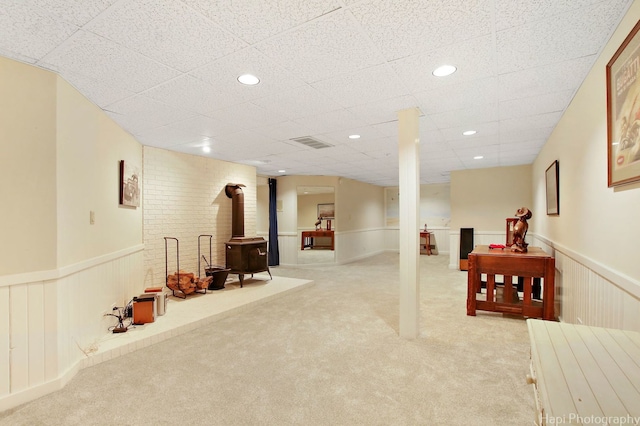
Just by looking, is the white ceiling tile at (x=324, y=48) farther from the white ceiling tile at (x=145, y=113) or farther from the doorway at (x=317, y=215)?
the doorway at (x=317, y=215)

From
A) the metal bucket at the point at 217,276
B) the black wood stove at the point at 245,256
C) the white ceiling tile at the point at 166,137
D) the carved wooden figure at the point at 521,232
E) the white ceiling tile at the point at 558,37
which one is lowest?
the metal bucket at the point at 217,276

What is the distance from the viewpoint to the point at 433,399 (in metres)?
2.09

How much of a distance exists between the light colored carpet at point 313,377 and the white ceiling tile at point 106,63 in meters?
2.29

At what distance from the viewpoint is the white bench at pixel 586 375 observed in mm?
763

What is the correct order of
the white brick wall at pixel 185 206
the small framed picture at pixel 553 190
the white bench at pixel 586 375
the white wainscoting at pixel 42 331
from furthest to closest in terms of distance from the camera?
the white brick wall at pixel 185 206
the small framed picture at pixel 553 190
the white wainscoting at pixel 42 331
the white bench at pixel 586 375

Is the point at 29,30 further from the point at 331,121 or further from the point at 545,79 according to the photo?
the point at 545,79

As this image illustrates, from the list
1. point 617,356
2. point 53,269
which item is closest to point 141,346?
point 53,269

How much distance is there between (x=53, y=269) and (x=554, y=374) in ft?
9.58

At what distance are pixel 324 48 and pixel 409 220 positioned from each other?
179 cm

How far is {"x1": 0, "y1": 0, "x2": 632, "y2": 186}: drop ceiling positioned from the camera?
64.6 inches

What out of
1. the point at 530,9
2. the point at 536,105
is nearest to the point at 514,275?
the point at 536,105

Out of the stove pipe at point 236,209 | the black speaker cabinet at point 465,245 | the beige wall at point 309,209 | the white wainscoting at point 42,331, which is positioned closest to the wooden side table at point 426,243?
the black speaker cabinet at point 465,245

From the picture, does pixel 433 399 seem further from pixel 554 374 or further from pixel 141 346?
pixel 141 346

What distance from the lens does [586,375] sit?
3.14ft
